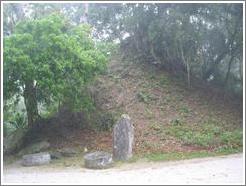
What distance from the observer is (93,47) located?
16.0 m

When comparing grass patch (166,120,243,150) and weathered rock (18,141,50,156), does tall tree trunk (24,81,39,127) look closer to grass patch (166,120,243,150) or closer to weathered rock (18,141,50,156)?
weathered rock (18,141,50,156)

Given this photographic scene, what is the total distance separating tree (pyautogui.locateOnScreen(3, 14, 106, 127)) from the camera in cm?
1316

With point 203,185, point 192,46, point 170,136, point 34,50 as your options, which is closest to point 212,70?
point 192,46

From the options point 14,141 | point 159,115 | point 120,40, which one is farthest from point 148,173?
point 120,40

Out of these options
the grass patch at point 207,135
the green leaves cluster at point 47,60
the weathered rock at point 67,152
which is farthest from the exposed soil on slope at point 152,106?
the green leaves cluster at point 47,60

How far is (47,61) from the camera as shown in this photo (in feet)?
44.8

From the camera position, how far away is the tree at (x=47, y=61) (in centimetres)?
1316

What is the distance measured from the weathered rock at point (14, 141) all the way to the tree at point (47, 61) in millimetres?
1601

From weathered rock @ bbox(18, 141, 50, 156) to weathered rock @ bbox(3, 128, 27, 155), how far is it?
0.54m

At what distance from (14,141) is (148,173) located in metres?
6.42

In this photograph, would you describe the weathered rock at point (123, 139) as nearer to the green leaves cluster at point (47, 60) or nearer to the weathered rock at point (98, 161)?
the weathered rock at point (98, 161)

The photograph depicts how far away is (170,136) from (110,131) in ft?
7.76

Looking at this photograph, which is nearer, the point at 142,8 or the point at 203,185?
the point at 203,185

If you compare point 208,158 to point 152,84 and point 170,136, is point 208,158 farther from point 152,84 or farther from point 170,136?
point 152,84
